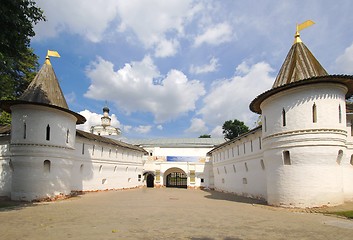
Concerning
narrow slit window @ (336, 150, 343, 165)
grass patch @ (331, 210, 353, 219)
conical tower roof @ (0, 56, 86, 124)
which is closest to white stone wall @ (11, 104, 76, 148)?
conical tower roof @ (0, 56, 86, 124)

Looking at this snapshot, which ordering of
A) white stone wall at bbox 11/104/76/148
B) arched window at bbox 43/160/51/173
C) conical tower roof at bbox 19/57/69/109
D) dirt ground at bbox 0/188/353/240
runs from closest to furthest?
dirt ground at bbox 0/188/353/240 < white stone wall at bbox 11/104/76/148 < arched window at bbox 43/160/51/173 < conical tower roof at bbox 19/57/69/109

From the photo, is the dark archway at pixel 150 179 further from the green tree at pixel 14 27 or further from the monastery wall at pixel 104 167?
the green tree at pixel 14 27

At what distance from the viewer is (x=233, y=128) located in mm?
59531

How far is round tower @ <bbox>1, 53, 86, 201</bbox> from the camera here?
654 inches

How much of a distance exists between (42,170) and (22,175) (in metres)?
1.09

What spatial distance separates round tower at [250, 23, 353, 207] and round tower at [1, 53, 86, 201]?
42.3ft

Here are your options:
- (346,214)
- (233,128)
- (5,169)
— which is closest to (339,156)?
(346,214)

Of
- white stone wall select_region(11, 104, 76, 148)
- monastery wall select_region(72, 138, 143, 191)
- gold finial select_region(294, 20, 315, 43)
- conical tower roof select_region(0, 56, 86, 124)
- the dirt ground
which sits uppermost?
gold finial select_region(294, 20, 315, 43)

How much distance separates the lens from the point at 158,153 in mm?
40656

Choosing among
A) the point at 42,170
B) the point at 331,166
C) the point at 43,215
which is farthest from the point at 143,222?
the point at 42,170

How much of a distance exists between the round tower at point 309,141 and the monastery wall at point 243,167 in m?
1.98

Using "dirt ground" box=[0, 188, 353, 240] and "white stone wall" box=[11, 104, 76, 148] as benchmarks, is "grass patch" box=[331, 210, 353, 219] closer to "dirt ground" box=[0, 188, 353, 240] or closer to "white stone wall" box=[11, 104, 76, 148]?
"dirt ground" box=[0, 188, 353, 240]

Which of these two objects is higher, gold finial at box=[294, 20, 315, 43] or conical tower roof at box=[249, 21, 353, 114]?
gold finial at box=[294, 20, 315, 43]

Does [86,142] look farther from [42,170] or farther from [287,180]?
[287,180]
